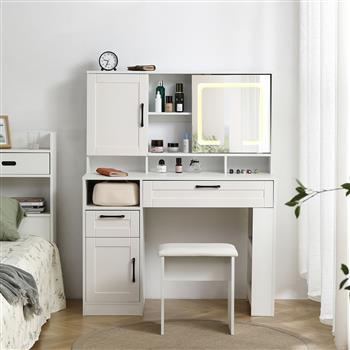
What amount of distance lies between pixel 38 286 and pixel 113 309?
0.72 meters

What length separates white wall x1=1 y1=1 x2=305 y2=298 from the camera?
17.2 ft

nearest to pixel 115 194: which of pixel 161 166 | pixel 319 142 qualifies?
pixel 161 166

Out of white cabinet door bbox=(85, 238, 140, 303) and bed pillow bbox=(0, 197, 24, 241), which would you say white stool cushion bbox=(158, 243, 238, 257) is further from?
bed pillow bbox=(0, 197, 24, 241)

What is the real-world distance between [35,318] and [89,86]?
5.63 feet

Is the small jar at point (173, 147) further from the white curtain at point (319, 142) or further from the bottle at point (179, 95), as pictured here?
the white curtain at point (319, 142)

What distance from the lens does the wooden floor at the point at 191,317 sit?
4289 millimetres

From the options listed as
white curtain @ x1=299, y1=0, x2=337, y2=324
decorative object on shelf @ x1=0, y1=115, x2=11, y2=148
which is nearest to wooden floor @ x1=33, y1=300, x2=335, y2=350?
white curtain @ x1=299, y1=0, x2=337, y2=324

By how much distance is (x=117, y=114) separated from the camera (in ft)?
16.6

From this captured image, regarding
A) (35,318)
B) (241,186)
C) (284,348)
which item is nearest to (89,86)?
(241,186)

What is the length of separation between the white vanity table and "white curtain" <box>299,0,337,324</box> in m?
0.27

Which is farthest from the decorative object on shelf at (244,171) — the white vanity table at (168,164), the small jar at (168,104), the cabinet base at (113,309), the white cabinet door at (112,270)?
the cabinet base at (113,309)

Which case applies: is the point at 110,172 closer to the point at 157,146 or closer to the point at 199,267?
the point at 157,146

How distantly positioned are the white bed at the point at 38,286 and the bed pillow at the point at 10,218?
61mm

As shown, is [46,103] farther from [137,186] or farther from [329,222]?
[329,222]
